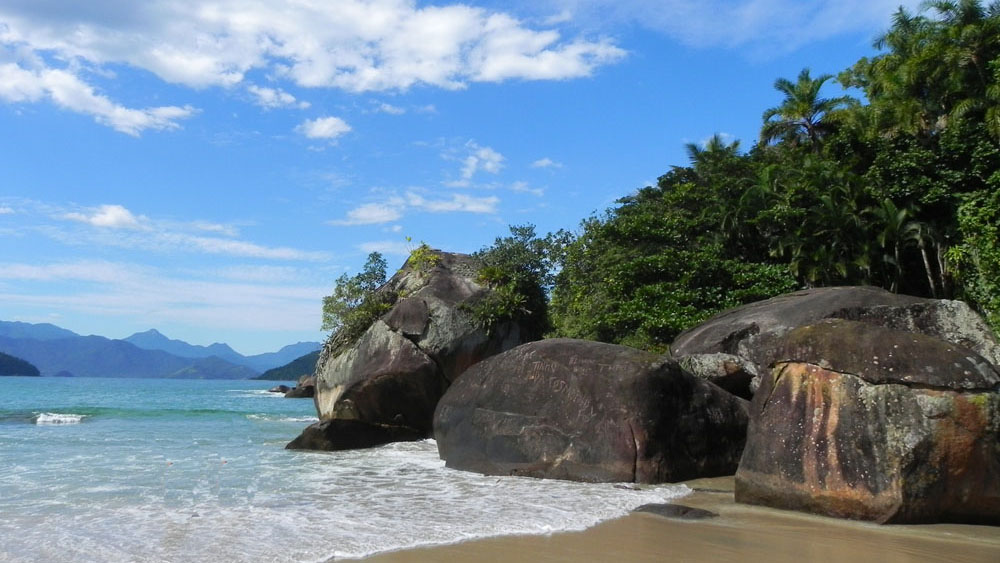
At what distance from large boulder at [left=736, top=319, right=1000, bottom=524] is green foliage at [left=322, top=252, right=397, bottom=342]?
10706mm

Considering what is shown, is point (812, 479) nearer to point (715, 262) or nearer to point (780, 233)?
point (715, 262)

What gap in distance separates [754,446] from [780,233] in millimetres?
18551

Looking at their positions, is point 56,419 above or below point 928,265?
below

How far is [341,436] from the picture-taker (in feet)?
46.9

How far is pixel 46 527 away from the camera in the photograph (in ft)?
23.5

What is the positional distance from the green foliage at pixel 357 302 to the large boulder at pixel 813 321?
7.37 meters

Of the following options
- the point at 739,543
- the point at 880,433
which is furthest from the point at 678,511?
the point at 880,433

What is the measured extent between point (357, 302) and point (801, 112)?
25.5 meters

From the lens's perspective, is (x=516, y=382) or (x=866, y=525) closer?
(x=866, y=525)

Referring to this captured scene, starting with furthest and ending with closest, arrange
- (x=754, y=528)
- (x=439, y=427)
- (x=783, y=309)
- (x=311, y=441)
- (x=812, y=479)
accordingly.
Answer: (x=311, y=441), (x=783, y=309), (x=439, y=427), (x=812, y=479), (x=754, y=528)

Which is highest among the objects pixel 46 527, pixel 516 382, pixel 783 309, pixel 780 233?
pixel 780 233

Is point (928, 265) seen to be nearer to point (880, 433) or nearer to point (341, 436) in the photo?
point (880, 433)

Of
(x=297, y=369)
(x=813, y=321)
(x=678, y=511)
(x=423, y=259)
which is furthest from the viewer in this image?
(x=297, y=369)

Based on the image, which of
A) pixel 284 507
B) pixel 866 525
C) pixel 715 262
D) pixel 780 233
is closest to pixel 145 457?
pixel 284 507
